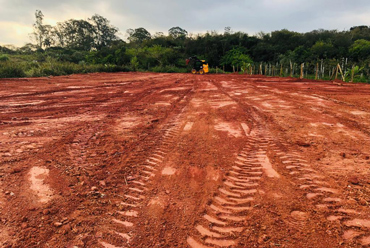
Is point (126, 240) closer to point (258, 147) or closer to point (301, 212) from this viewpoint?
point (301, 212)

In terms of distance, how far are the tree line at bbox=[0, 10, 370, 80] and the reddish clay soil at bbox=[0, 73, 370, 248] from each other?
24772 millimetres

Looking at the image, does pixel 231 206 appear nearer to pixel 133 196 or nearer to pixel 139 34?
pixel 133 196

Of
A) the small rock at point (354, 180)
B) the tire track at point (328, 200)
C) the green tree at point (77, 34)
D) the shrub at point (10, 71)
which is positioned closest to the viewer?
the tire track at point (328, 200)

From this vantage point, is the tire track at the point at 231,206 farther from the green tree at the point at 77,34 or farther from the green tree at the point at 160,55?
the green tree at the point at 77,34

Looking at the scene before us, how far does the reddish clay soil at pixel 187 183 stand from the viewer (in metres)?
1.50

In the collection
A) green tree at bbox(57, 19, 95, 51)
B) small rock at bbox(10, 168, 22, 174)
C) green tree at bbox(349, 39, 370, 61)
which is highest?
green tree at bbox(57, 19, 95, 51)

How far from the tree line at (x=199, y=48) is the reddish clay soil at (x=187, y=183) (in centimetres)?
2477

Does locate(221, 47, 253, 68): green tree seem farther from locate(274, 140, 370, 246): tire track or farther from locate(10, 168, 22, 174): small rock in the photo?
locate(10, 168, 22, 174): small rock

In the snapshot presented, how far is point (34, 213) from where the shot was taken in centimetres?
168

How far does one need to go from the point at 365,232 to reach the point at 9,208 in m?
2.87

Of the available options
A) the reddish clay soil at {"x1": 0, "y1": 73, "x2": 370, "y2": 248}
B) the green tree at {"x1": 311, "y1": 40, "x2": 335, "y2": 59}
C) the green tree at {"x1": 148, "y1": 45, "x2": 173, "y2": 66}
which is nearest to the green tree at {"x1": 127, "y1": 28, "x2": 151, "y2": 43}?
the green tree at {"x1": 148, "y1": 45, "x2": 173, "y2": 66}

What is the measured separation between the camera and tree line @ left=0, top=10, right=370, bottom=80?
105ft

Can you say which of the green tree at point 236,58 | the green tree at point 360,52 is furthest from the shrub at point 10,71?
the green tree at point 360,52

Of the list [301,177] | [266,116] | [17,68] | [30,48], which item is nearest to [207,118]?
[266,116]
